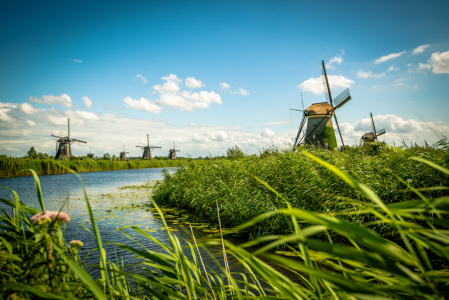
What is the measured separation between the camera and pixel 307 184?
554cm

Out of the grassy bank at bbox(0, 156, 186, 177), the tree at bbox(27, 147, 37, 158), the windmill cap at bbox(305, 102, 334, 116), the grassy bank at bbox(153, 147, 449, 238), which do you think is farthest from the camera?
the tree at bbox(27, 147, 37, 158)

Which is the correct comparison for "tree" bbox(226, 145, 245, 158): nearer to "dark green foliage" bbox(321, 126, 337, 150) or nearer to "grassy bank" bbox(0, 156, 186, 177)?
"grassy bank" bbox(0, 156, 186, 177)

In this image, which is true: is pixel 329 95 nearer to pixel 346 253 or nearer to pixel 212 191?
pixel 212 191

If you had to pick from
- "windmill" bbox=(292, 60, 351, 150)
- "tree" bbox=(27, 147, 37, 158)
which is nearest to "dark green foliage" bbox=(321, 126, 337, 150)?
"windmill" bbox=(292, 60, 351, 150)

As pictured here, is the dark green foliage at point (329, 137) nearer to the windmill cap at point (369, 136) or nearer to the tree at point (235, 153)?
the windmill cap at point (369, 136)

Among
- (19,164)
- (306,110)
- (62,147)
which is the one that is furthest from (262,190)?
(62,147)

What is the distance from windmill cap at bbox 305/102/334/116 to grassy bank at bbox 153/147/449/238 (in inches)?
629

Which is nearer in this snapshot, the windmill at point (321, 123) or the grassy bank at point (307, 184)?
the grassy bank at point (307, 184)

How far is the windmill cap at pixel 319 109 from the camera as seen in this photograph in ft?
72.6

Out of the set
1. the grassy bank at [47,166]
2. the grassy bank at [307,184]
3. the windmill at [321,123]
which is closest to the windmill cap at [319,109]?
the windmill at [321,123]

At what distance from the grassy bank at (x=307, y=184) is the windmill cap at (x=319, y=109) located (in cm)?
1597

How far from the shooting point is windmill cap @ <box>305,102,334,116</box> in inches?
872

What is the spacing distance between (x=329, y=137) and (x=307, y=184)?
1695 cm

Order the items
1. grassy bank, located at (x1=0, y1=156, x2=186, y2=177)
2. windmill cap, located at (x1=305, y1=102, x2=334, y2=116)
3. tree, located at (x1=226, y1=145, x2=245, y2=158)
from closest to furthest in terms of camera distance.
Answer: tree, located at (x1=226, y1=145, x2=245, y2=158)
windmill cap, located at (x1=305, y1=102, x2=334, y2=116)
grassy bank, located at (x1=0, y1=156, x2=186, y2=177)
